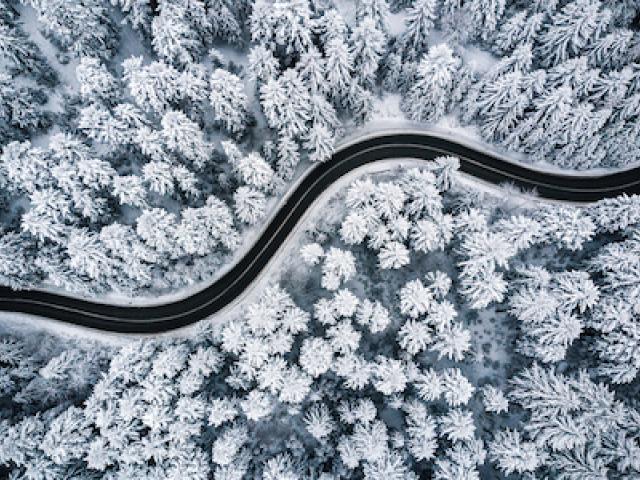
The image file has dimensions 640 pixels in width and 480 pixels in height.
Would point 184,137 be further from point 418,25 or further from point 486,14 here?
point 486,14

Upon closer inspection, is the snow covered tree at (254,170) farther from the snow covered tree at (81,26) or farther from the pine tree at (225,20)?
the snow covered tree at (81,26)

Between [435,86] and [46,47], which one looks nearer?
[435,86]

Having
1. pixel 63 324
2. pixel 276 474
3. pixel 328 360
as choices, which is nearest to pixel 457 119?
pixel 328 360

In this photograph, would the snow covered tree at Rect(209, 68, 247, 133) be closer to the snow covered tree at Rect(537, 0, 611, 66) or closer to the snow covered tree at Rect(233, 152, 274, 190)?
the snow covered tree at Rect(233, 152, 274, 190)

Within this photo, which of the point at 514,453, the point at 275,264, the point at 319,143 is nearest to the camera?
the point at 514,453

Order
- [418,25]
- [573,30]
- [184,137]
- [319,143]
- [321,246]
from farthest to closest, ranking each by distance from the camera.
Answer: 1. [321,246]
2. [319,143]
3. [418,25]
4. [573,30]
5. [184,137]

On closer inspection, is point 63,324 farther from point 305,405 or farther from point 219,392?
point 305,405

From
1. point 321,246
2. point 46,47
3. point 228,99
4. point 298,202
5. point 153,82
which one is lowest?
point 321,246

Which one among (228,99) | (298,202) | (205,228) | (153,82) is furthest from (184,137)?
(298,202)
